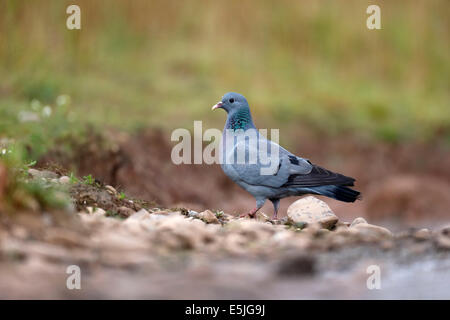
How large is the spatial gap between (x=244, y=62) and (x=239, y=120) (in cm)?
683

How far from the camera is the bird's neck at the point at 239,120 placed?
255 inches

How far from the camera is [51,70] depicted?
1127 centimetres

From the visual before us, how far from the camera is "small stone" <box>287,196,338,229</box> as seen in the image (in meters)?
5.54

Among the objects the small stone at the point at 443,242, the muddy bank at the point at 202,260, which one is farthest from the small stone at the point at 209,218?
the small stone at the point at 443,242

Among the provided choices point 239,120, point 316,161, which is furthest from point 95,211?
point 316,161

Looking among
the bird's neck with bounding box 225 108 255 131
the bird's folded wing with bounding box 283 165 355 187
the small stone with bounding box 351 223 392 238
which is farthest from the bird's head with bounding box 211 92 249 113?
the small stone with bounding box 351 223 392 238

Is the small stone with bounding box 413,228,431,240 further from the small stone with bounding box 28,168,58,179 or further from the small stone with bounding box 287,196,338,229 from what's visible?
the small stone with bounding box 28,168,58,179

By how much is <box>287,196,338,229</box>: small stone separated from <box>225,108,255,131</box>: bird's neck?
1.06m

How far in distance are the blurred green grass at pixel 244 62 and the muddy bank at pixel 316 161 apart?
45 cm

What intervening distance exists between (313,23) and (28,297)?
11.7m

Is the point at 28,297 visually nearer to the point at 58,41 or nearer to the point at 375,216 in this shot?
the point at 375,216

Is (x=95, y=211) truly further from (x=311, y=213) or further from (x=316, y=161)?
(x=316, y=161)

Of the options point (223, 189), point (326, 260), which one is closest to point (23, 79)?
point (223, 189)

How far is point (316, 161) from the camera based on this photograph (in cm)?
1122
